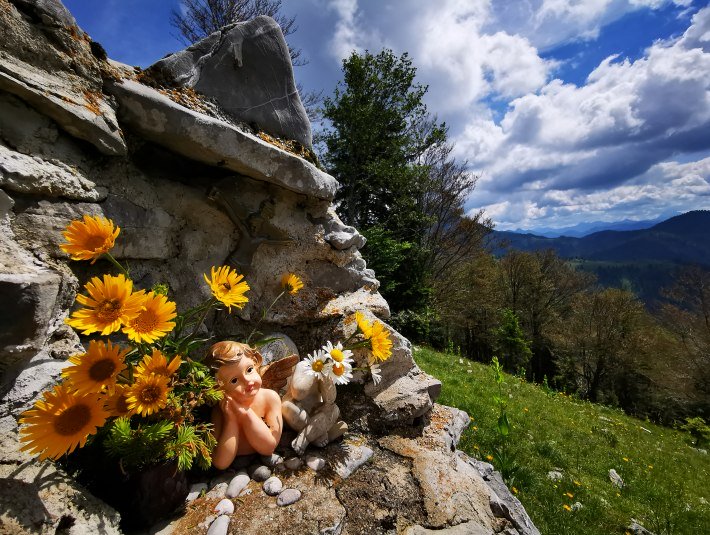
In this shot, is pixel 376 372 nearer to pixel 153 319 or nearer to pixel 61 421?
pixel 153 319

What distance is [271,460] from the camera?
6.88 ft

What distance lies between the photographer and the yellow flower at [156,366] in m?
1.50

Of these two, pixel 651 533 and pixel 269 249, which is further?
pixel 651 533

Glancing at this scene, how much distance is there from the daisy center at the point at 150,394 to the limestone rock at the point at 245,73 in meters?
2.32

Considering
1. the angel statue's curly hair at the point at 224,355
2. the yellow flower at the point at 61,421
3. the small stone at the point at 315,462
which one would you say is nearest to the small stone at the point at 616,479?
the small stone at the point at 315,462

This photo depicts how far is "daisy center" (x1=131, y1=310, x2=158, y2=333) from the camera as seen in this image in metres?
1.45

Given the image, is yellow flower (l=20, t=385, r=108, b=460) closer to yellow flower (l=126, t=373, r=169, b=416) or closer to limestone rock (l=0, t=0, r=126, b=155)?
yellow flower (l=126, t=373, r=169, b=416)

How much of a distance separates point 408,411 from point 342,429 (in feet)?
2.11

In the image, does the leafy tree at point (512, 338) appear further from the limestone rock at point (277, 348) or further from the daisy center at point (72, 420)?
the daisy center at point (72, 420)

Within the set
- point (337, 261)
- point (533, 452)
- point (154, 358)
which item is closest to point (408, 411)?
point (337, 261)

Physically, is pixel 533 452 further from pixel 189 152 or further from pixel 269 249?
pixel 189 152

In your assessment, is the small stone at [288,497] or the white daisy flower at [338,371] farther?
the white daisy flower at [338,371]

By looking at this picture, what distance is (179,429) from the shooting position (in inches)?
61.6

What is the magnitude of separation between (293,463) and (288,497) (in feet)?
0.90
